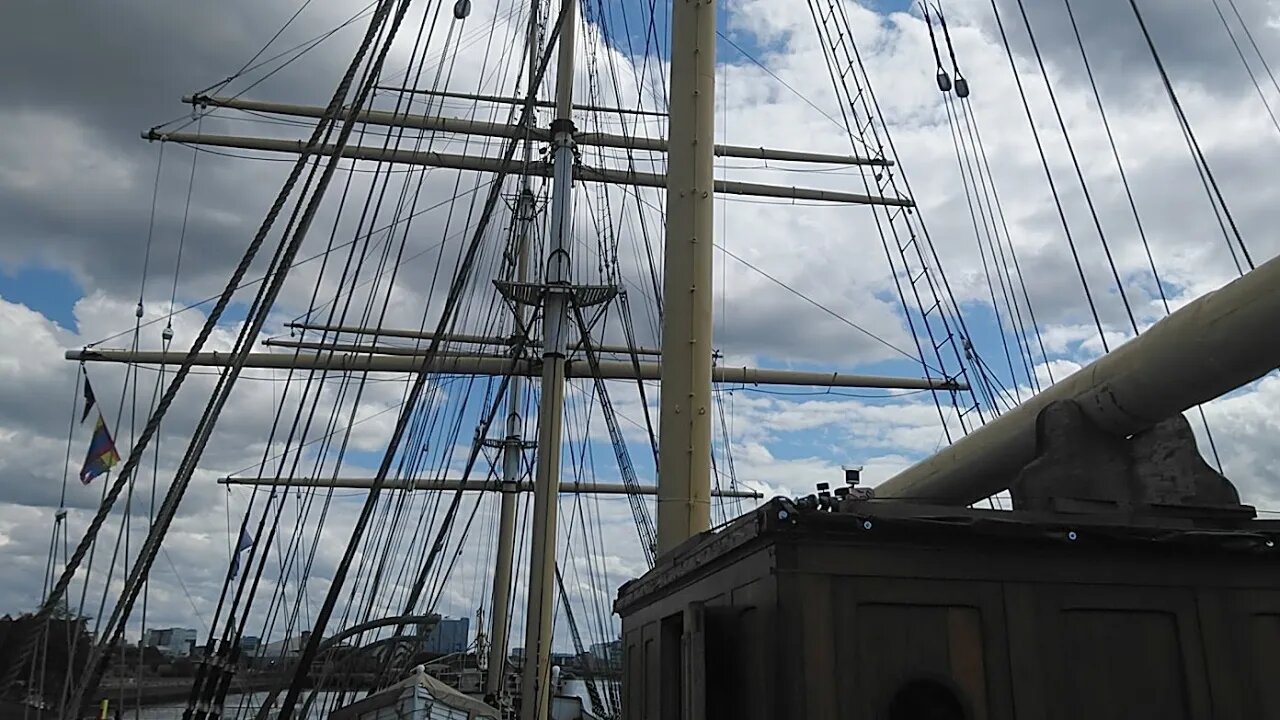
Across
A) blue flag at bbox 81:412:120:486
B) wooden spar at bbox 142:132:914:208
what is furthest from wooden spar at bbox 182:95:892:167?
blue flag at bbox 81:412:120:486

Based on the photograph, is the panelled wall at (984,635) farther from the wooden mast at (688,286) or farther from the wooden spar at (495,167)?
the wooden spar at (495,167)

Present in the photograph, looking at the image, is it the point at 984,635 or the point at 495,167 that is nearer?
the point at 984,635

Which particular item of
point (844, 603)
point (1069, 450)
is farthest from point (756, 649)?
point (1069, 450)

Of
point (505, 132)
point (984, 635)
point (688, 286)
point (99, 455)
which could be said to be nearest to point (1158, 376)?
point (984, 635)

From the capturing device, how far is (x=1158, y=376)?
3523 millimetres

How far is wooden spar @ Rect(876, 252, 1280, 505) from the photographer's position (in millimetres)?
3250

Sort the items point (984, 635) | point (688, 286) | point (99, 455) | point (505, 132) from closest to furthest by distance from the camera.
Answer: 1. point (984, 635)
2. point (688, 286)
3. point (99, 455)
4. point (505, 132)

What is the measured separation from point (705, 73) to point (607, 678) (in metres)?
19.8

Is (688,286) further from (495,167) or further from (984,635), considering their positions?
(495,167)

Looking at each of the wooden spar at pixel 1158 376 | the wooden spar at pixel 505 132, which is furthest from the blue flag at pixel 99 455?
the wooden spar at pixel 1158 376

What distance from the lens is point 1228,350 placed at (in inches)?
131

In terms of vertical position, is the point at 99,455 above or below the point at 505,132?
below

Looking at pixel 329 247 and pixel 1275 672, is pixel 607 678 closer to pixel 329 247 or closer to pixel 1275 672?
pixel 329 247

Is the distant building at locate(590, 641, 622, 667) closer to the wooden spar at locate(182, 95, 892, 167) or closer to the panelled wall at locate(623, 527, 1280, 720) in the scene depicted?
the wooden spar at locate(182, 95, 892, 167)
